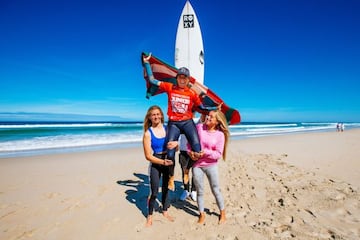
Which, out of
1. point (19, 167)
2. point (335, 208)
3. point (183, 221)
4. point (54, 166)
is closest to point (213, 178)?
point (183, 221)

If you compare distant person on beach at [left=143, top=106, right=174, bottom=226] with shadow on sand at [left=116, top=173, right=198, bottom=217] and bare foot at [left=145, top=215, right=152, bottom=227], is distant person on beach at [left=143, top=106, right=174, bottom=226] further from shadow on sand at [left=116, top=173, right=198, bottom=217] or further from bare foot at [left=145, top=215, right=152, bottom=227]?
shadow on sand at [left=116, top=173, right=198, bottom=217]

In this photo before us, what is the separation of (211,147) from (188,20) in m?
4.49

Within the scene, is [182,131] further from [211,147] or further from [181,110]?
[211,147]

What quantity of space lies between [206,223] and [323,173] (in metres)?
4.34

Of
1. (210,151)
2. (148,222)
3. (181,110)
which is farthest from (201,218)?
(181,110)

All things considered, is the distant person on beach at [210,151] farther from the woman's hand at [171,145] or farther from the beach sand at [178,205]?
the beach sand at [178,205]

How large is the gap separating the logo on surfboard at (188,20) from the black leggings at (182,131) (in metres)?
3.89

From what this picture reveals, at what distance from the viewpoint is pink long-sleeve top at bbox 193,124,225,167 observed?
3076 millimetres

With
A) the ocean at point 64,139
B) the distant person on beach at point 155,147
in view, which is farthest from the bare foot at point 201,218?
the ocean at point 64,139

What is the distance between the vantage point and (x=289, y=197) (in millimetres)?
4086

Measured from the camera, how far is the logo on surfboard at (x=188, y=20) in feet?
20.2

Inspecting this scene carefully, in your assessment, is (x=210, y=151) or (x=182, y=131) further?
(x=182, y=131)

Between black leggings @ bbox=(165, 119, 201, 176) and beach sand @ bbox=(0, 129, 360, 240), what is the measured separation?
3.41 ft

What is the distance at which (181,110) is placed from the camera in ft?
11.2
